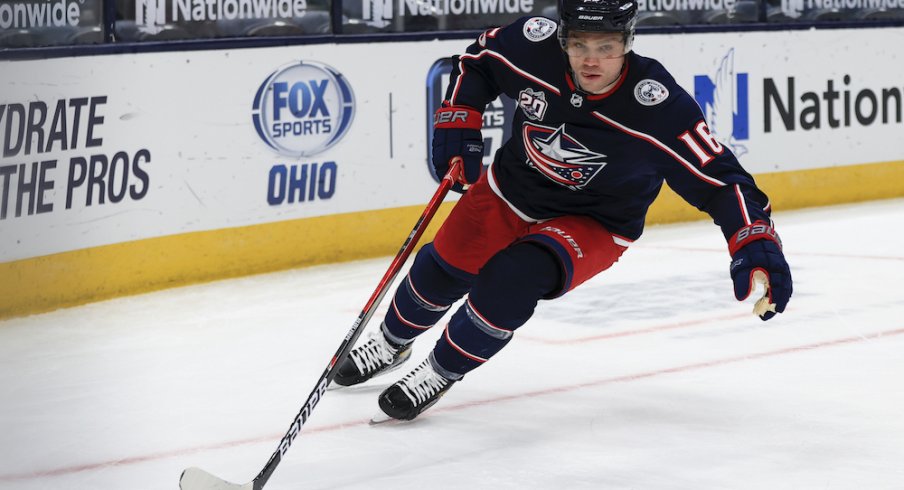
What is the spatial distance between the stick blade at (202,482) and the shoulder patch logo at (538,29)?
3.83 ft

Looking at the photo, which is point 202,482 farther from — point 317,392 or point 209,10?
point 209,10

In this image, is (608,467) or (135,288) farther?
(135,288)

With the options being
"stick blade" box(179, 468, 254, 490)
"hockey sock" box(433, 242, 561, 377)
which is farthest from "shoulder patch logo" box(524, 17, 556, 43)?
"stick blade" box(179, 468, 254, 490)

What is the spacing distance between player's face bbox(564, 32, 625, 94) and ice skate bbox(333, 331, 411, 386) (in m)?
0.87

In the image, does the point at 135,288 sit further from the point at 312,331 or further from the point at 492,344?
the point at 492,344

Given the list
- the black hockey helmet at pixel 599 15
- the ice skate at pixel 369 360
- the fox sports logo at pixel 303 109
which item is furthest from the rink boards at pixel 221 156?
the black hockey helmet at pixel 599 15

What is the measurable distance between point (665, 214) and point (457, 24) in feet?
4.72

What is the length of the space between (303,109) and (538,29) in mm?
2416

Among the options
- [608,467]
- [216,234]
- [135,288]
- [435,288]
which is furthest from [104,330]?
[608,467]

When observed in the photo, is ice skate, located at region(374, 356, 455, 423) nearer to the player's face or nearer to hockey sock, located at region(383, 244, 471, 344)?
hockey sock, located at region(383, 244, 471, 344)

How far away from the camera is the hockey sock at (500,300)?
9.05 feet

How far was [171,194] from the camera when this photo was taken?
16.0ft

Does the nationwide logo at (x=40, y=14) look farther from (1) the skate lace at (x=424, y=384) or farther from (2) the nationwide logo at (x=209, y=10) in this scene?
(1) the skate lace at (x=424, y=384)

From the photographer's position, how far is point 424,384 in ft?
9.63
